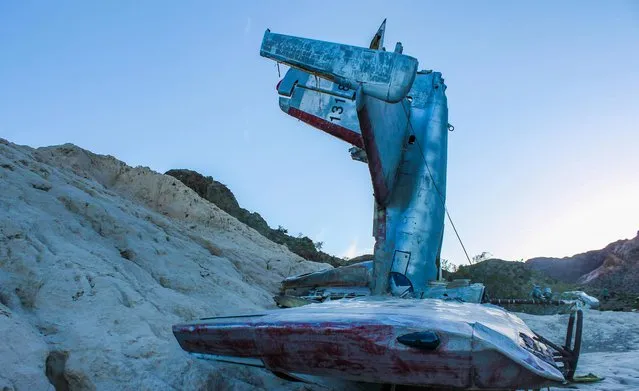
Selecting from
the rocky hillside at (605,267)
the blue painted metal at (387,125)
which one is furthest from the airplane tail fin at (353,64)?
the rocky hillside at (605,267)

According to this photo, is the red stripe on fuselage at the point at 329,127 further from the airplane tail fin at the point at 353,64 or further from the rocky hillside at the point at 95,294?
the rocky hillside at the point at 95,294

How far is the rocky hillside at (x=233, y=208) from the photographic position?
14.6 m

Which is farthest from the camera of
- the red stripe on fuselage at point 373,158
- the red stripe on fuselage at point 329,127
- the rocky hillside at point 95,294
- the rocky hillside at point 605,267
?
the rocky hillside at point 605,267

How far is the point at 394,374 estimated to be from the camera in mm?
2502

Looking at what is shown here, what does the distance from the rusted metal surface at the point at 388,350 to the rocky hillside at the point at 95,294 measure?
557mm

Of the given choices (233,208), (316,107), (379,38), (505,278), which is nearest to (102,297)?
(316,107)

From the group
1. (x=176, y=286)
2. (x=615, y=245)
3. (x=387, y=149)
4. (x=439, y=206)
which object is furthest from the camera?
(x=615, y=245)

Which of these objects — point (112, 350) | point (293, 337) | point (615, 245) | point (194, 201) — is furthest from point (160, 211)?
point (615, 245)

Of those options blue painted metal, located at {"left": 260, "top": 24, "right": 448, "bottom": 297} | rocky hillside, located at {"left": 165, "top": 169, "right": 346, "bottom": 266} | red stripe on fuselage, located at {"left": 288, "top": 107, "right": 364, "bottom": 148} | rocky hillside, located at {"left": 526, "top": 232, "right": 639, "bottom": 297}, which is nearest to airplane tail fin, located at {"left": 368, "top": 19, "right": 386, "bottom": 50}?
blue painted metal, located at {"left": 260, "top": 24, "right": 448, "bottom": 297}

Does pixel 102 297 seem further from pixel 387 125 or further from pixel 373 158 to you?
pixel 387 125

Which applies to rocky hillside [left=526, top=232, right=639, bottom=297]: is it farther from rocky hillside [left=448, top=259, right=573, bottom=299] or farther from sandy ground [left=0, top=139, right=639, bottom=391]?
sandy ground [left=0, top=139, right=639, bottom=391]

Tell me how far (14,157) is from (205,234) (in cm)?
402

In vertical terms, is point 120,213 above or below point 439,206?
below

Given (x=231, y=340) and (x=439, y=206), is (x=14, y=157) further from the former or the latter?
(x=439, y=206)
